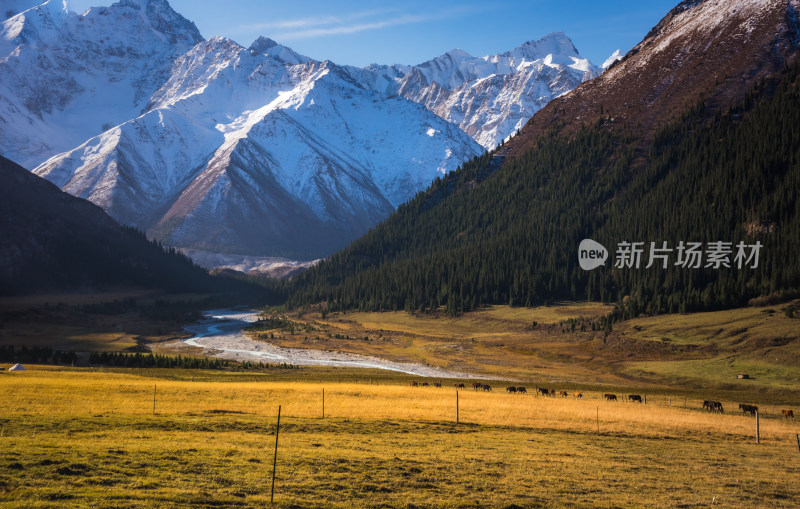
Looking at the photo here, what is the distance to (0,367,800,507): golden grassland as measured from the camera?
24184 millimetres

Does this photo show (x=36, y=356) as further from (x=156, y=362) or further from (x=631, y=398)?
(x=631, y=398)

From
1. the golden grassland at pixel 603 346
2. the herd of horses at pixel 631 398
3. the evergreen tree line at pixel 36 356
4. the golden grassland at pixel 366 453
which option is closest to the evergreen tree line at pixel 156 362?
the evergreen tree line at pixel 36 356

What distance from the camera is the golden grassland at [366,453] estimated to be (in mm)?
24184

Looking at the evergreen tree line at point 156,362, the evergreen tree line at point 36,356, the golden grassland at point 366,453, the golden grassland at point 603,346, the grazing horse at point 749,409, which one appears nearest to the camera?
the golden grassland at point 366,453

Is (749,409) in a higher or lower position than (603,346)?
lower

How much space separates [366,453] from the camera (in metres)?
32.2

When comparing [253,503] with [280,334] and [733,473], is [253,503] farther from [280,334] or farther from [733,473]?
[280,334]

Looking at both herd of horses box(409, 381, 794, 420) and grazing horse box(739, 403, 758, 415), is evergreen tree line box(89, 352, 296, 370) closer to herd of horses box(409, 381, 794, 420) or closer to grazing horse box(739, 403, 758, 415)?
herd of horses box(409, 381, 794, 420)

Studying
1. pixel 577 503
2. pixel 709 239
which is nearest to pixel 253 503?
pixel 577 503

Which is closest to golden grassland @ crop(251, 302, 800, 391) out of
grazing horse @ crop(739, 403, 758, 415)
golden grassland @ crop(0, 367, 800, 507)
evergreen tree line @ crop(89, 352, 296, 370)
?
grazing horse @ crop(739, 403, 758, 415)

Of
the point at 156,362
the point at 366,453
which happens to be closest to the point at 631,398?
the point at 366,453

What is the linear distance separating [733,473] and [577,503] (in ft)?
43.7

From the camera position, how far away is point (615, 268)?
644ft

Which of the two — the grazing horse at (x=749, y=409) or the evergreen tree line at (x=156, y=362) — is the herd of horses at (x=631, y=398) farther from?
the evergreen tree line at (x=156, y=362)
